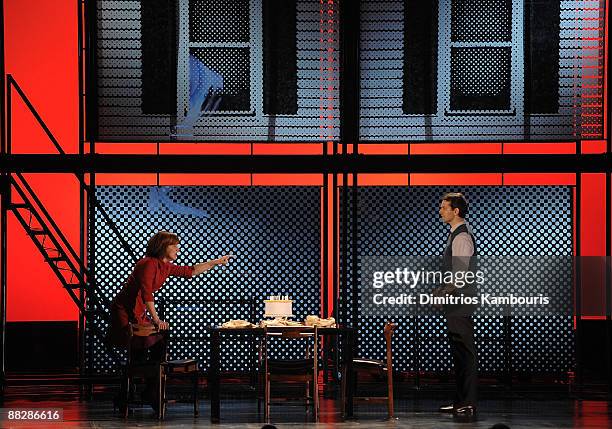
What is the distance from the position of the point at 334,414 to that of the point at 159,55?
Answer: 152 inches

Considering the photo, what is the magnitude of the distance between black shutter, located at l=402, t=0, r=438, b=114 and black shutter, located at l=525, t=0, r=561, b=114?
0.90m

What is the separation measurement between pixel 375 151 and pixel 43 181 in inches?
156

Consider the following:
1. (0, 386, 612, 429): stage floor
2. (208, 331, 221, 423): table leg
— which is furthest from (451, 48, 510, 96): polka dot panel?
(208, 331, 221, 423): table leg

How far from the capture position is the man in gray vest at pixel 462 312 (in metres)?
8.48

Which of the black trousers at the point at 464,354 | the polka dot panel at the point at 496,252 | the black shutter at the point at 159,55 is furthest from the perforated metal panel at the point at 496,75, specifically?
the black trousers at the point at 464,354

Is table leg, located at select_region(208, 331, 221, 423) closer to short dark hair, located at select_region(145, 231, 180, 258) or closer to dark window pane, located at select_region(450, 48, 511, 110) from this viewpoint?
short dark hair, located at select_region(145, 231, 180, 258)

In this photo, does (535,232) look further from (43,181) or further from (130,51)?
(43,181)

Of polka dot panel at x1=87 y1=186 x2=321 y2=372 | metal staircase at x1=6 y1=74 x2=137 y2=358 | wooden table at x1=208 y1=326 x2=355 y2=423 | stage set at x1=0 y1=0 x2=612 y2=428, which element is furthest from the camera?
polka dot panel at x1=87 y1=186 x2=321 y2=372

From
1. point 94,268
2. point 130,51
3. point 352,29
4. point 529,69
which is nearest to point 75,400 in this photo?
point 94,268

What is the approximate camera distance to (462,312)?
849 centimetres

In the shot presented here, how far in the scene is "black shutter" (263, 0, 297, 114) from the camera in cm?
1045

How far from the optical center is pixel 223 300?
10.6m

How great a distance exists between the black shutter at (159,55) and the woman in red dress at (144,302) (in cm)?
194

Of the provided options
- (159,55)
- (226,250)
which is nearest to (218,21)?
(159,55)
